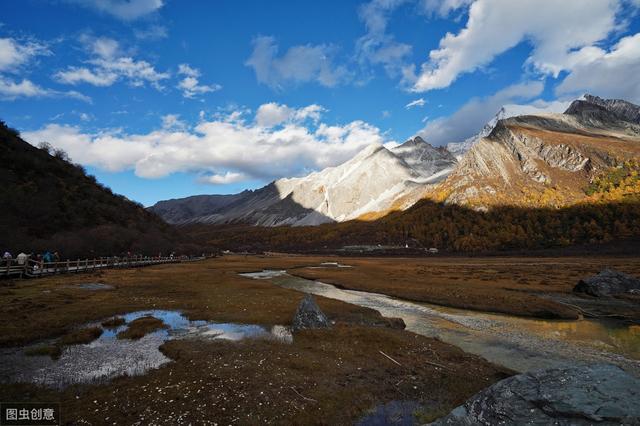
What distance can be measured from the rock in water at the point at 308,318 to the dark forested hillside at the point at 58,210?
55.5 metres

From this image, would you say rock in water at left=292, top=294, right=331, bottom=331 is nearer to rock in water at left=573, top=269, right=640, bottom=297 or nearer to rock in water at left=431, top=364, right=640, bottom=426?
rock in water at left=431, top=364, right=640, bottom=426

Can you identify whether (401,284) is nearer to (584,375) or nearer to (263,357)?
(263,357)

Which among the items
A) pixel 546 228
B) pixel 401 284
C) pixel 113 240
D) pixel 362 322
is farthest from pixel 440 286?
pixel 546 228

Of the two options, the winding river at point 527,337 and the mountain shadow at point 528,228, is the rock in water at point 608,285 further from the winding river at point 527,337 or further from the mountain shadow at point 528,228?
the mountain shadow at point 528,228

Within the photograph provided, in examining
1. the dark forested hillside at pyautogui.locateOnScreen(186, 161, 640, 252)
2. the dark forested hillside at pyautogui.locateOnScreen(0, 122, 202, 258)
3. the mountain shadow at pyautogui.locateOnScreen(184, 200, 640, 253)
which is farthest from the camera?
the dark forested hillside at pyautogui.locateOnScreen(186, 161, 640, 252)

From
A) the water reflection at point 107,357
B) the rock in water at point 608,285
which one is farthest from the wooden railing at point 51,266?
the rock in water at point 608,285

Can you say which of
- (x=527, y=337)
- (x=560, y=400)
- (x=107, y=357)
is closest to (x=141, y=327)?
(x=107, y=357)

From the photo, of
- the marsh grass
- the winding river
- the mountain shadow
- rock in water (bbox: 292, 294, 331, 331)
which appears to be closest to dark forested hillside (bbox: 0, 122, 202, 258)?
the marsh grass

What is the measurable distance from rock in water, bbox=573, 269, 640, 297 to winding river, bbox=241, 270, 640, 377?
54.5 feet

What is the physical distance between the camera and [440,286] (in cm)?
5284

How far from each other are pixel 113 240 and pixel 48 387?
83.2 m

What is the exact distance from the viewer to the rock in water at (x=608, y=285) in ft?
149

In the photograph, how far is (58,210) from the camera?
79.2 m

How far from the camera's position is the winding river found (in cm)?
2082
